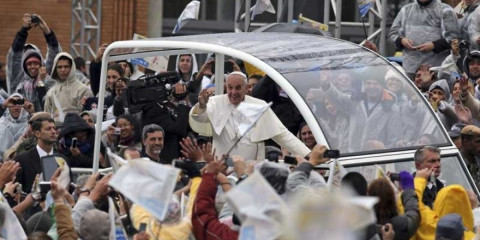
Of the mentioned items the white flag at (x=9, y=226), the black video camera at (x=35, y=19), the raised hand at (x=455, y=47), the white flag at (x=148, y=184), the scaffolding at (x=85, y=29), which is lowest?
the scaffolding at (x=85, y=29)

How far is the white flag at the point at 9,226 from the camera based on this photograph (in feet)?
37.1

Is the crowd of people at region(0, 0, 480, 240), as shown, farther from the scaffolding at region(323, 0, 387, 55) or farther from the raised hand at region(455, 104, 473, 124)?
the scaffolding at region(323, 0, 387, 55)

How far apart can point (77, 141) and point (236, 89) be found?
2413 millimetres

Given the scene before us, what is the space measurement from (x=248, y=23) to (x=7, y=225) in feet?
32.0

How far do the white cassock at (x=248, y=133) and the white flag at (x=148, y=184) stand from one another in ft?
11.9

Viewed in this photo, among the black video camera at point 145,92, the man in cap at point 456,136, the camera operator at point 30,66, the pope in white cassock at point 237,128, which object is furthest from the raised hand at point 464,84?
the camera operator at point 30,66

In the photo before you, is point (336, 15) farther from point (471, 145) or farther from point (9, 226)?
point (9, 226)

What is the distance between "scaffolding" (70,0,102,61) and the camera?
23.9 metres

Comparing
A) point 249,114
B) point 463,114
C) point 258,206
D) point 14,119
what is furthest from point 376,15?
point 258,206

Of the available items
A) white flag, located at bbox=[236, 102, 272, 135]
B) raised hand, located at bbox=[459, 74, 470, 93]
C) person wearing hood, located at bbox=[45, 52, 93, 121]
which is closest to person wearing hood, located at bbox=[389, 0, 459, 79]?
raised hand, located at bbox=[459, 74, 470, 93]

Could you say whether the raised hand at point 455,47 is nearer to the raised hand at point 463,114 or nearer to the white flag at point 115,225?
the raised hand at point 463,114

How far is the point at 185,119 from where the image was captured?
50.5ft

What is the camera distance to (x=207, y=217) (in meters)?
11.2

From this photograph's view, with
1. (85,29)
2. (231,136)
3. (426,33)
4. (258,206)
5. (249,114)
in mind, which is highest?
(258,206)
